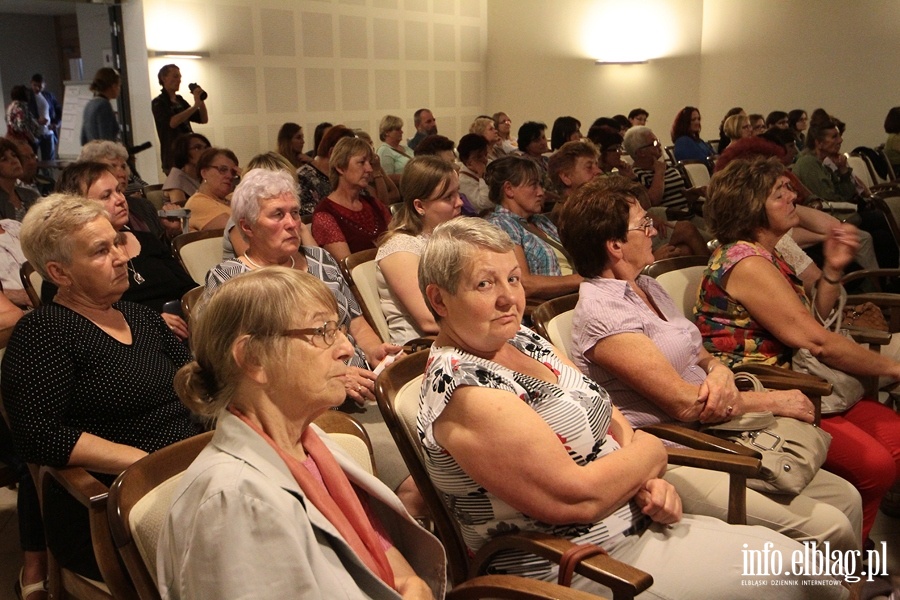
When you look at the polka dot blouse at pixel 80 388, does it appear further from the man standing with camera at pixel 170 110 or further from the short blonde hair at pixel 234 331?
the man standing with camera at pixel 170 110

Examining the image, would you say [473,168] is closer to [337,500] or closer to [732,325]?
[732,325]

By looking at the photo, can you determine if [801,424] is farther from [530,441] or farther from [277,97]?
[277,97]

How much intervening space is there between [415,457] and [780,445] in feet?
3.26

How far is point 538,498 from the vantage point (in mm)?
1639

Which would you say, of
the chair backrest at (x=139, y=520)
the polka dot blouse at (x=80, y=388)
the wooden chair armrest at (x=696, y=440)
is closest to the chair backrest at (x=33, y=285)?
the polka dot blouse at (x=80, y=388)

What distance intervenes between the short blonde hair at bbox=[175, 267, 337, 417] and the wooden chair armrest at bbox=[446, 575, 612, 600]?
1.89 ft

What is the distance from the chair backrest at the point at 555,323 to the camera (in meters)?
2.52

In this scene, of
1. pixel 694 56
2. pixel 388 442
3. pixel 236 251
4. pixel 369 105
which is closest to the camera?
pixel 388 442

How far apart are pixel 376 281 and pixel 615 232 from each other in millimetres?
1175

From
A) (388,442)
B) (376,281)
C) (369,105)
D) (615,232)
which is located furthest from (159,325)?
(369,105)

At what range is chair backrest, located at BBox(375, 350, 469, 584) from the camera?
1845 millimetres

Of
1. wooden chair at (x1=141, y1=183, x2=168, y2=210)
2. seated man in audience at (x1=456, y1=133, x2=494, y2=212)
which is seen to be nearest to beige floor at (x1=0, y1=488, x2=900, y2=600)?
wooden chair at (x1=141, y1=183, x2=168, y2=210)

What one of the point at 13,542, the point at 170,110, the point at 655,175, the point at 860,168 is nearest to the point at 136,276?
the point at 13,542

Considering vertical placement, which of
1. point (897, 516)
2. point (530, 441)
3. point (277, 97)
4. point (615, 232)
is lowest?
point (897, 516)
